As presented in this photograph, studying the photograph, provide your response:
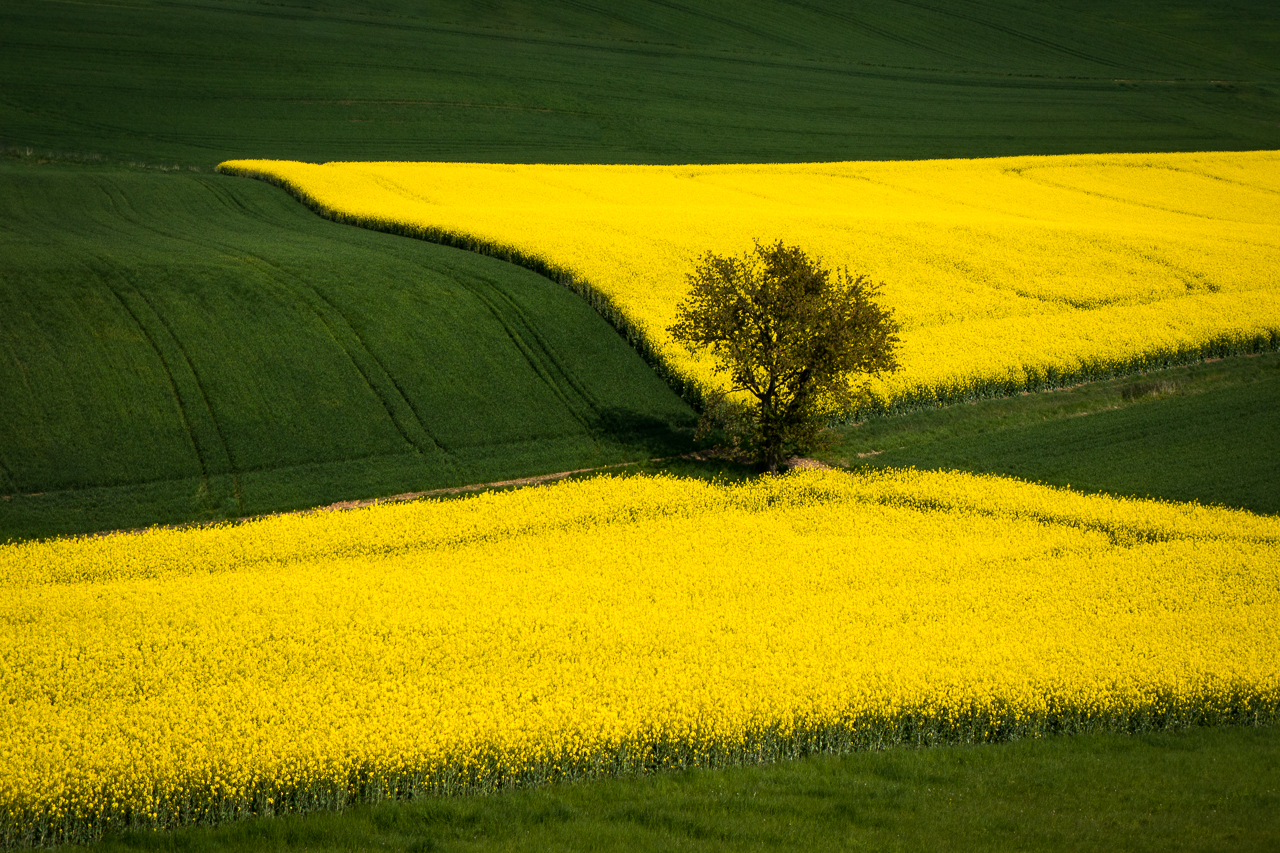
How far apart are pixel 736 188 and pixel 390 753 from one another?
52836 mm

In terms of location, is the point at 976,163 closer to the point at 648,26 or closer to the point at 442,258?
the point at 648,26

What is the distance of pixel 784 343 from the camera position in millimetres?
32938

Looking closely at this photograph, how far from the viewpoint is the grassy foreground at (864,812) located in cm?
1486

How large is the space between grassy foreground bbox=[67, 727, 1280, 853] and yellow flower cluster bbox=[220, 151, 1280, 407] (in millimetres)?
19541

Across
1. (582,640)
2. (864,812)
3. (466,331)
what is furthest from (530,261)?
(864,812)

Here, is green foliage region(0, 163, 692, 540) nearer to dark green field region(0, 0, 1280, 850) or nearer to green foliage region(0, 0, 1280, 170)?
dark green field region(0, 0, 1280, 850)

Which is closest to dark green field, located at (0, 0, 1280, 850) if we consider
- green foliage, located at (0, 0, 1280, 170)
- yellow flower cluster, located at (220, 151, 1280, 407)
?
green foliage, located at (0, 0, 1280, 170)

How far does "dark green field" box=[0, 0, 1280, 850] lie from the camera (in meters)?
16.2

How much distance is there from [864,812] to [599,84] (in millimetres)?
74549

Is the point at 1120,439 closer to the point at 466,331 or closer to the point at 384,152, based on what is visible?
the point at 466,331

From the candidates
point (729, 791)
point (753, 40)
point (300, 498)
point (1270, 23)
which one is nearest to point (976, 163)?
point (753, 40)

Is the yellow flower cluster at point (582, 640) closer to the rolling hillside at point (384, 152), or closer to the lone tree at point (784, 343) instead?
the lone tree at point (784, 343)

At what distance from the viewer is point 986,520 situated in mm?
28766

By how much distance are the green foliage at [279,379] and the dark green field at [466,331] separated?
0.12 m
